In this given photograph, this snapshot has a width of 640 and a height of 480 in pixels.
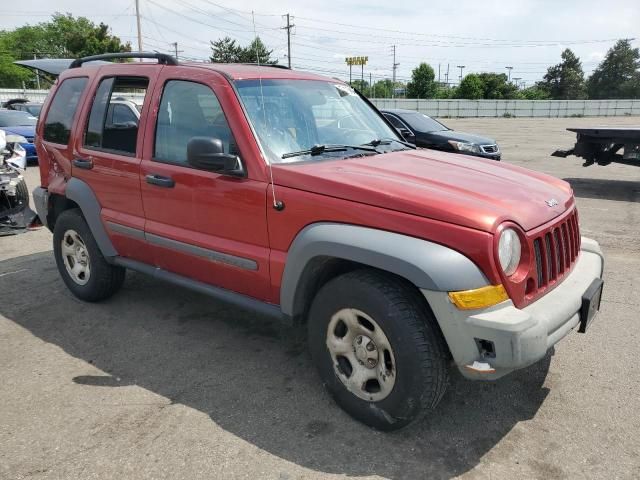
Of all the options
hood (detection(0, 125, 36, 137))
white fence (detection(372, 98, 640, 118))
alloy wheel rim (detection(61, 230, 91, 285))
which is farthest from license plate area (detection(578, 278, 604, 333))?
white fence (detection(372, 98, 640, 118))

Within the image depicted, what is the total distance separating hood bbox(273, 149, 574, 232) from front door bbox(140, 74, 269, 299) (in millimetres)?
366

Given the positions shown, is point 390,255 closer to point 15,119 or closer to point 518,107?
point 15,119

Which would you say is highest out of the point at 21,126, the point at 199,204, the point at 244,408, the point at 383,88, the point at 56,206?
the point at 383,88

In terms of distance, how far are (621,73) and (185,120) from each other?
307ft

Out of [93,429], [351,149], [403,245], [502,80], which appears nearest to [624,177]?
[351,149]

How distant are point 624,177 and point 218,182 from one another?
11.8 meters

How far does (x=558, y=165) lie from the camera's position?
14586 millimetres

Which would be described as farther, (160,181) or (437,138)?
(437,138)

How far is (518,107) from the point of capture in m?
49.0

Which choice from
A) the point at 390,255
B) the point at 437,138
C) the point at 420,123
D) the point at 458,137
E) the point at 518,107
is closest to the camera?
the point at 390,255

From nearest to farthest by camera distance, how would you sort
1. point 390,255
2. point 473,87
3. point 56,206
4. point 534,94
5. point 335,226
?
point 390,255 → point 335,226 → point 56,206 → point 473,87 → point 534,94

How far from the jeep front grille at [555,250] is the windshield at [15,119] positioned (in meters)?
15.2

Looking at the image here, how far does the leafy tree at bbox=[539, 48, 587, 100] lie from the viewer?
8244 cm

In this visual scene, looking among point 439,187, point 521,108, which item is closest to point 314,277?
point 439,187
